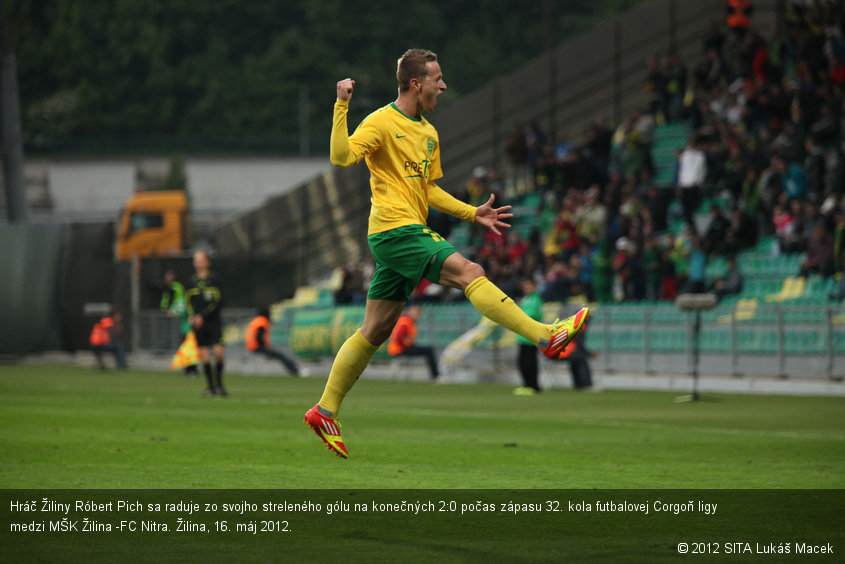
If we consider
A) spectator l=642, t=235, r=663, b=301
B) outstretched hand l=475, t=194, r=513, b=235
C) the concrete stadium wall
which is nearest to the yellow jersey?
outstretched hand l=475, t=194, r=513, b=235

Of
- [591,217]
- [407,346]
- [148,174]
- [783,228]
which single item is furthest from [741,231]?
[148,174]

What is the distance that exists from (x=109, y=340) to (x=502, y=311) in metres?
26.2

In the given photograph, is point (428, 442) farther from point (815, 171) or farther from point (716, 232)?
point (815, 171)

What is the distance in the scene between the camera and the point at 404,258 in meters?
8.59

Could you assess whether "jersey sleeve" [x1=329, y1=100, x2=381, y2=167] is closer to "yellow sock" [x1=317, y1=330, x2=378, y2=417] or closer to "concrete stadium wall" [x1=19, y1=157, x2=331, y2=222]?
"yellow sock" [x1=317, y1=330, x2=378, y2=417]

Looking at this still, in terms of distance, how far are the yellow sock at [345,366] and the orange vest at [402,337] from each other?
1804cm

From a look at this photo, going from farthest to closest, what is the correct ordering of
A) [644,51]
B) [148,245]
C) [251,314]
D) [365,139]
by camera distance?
1. [148,245]
2. [644,51]
3. [251,314]
4. [365,139]

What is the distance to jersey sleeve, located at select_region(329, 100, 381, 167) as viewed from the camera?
8.37 metres

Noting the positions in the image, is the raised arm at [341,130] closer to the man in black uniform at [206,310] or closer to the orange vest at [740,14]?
the man in black uniform at [206,310]

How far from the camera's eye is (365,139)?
867 centimetres

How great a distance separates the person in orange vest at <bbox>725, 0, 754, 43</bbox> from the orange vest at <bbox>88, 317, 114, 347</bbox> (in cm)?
1656
